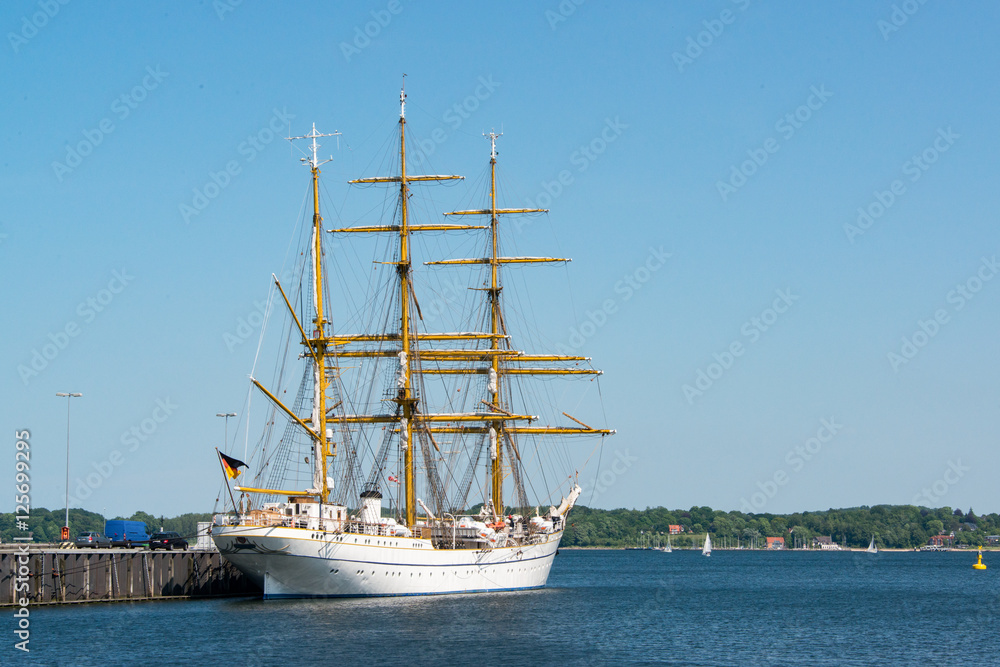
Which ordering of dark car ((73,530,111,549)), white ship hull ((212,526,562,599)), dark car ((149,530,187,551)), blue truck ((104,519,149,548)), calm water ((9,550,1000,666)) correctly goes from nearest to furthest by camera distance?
calm water ((9,550,1000,666)) < white ship hull ((212,526,562,599)) < dark car ((73,530,111,549)) < dark car ((149,530,187,551)) < blue truck ((104,519,149,548))

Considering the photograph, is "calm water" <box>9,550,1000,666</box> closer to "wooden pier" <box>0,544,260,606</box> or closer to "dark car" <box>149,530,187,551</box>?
"wooden pier" <box>0,544,260,606</box>

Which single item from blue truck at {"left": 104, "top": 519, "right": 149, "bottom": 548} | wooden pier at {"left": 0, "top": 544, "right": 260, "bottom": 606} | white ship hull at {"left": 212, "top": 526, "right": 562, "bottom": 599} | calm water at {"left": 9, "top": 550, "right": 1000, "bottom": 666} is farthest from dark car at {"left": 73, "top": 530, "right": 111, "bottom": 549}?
white ship hull at {"left": 212, "top": 526, "right": 562, "bottom": 599}

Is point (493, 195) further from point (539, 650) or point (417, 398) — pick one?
point (539, 650)

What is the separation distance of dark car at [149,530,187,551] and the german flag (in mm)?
15329

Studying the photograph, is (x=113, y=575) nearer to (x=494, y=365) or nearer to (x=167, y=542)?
(x=167, y=542)

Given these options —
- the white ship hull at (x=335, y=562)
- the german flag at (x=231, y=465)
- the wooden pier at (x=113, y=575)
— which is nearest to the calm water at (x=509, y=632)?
the white ship hull at (x=335, y=562)

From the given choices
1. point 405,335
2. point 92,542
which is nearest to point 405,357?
point 405,335

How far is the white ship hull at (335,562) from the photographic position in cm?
7431

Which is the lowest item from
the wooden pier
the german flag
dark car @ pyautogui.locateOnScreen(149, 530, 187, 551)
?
the wooden pier

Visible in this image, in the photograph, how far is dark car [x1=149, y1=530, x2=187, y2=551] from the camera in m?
85.8

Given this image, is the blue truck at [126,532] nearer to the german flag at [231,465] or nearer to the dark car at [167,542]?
the dark car at [167,542]

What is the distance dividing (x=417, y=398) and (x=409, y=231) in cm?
1285

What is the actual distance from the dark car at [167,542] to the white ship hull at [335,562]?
37.4 feet

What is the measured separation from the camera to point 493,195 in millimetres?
105000
